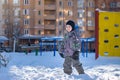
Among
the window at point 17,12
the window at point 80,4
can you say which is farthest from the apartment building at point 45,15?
the window at point 80,4

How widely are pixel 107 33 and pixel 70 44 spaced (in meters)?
11.2

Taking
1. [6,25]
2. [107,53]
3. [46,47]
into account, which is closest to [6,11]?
[6,25]

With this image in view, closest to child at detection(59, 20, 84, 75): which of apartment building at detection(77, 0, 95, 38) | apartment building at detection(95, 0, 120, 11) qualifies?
apartment building at detection(77, 0, 95, 38)

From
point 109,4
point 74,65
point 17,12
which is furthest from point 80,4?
point 74,65

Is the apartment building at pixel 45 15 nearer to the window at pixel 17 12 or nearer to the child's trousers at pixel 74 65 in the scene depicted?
the window at pixel 17 12

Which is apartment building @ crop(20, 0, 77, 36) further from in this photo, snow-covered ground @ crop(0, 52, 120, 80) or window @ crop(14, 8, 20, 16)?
snow-covered ground @ crop(0, 52, 120, 80)

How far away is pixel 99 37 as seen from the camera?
20.1m

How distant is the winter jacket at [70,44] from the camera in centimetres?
927

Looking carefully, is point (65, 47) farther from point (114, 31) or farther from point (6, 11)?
point (6, 11)

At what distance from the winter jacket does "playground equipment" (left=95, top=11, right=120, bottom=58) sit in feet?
35.0

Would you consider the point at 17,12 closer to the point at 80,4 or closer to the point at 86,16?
the point at 80,4

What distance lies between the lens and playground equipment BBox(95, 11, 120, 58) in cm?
2008

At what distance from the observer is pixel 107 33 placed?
20312 mm

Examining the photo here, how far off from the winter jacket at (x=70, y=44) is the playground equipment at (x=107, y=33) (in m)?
10.7
